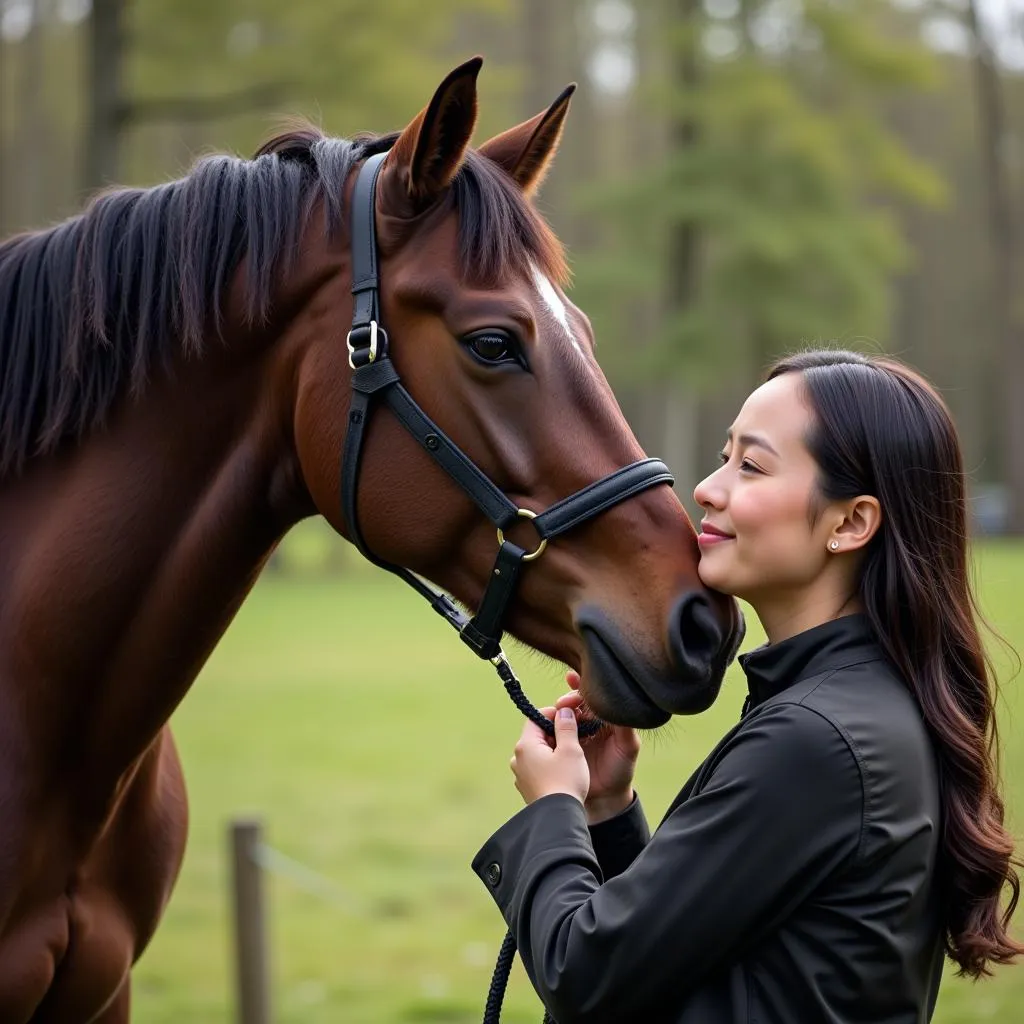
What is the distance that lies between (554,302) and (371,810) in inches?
254

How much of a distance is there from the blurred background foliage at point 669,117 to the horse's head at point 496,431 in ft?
35.6

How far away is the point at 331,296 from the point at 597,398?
533mm

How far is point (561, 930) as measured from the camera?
169cm

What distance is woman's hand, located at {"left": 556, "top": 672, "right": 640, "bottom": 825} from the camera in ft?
7.14

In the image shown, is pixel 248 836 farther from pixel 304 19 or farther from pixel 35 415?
pixel 304 19

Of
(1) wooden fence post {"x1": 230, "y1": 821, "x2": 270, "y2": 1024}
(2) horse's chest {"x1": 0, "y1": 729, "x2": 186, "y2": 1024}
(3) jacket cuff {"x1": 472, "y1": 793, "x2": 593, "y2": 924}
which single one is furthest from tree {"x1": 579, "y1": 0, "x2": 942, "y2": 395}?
(3) jacket cuff {"x1": 472, "y1": 793, "x2": 593, "y2": 924}

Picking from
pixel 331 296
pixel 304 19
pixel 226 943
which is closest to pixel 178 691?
pixel 331 296

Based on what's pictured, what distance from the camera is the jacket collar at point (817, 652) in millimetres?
1812

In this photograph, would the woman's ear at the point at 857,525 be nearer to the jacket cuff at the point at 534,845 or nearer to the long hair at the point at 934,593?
the long hair at the point at 934,593

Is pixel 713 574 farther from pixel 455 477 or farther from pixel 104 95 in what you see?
pixel 104 95

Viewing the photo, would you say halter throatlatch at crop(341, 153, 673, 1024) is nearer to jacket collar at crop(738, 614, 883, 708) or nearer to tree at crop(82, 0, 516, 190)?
jacket collar at crop(738, 614, 883, 708)

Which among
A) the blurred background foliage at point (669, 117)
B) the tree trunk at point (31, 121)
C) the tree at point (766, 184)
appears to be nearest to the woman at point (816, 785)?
the blurred background foliage at point (669, 117)

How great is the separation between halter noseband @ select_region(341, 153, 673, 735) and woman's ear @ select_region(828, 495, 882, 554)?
0.35 m

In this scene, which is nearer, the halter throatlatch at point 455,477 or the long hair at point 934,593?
the long hair at point 934,593
